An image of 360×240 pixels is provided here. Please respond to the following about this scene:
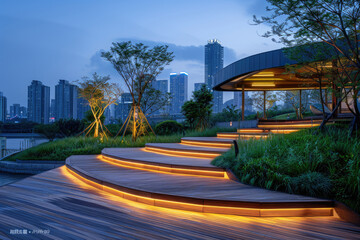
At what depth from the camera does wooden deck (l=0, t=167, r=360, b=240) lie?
210 centimetres

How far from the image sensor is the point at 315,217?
8.52 ft

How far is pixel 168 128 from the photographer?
13.2m

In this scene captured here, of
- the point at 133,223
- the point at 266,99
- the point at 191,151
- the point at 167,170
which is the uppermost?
the point at 266,99

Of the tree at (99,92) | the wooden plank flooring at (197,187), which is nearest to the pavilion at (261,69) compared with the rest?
the wooden plank flooring at (197,187)

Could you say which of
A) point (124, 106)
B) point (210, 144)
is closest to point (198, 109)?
point (210, 144)

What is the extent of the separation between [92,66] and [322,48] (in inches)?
7068

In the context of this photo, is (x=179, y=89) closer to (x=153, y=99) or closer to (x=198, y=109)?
(x=153, y=99)

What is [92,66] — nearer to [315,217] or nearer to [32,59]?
[32,59]

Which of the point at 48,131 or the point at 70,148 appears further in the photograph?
the point at 48,131

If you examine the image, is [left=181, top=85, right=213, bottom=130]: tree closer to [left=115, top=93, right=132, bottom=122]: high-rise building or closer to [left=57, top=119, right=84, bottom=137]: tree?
[left=115, top=93, right=132, bottom=122]: high-rise building

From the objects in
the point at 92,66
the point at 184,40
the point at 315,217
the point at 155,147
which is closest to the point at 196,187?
the point at 315,217

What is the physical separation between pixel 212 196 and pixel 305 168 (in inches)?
61.2

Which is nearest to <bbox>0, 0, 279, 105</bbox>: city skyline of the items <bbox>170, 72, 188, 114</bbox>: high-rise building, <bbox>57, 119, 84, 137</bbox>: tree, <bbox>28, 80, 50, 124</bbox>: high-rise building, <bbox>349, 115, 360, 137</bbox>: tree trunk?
<bbox>28, 80, 50, 124</bbox>: high-rise building

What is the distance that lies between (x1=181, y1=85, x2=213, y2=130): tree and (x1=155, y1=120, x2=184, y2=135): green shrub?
864 millimetres
